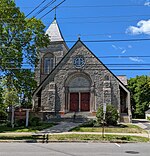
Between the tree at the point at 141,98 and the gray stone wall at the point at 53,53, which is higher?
the gray stone wall at the point at 53,53

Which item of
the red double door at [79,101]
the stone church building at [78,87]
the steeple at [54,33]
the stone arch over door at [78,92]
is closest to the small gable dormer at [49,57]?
the steeple at [54,33]

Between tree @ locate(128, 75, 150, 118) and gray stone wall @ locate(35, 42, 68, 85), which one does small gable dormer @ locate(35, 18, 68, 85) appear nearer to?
gray stone wall @ locate(35, 42, 68, 85)

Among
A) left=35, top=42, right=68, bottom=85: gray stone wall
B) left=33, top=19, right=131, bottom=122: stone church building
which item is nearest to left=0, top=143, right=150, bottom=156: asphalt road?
left=33, top=19, right=131, bottom=122: stone church building

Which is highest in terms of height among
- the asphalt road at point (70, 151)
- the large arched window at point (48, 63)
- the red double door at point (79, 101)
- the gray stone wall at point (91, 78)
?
the large arched window at point (48, 63)

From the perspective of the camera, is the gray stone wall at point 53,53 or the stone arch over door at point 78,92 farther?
the gray stone wall at point 53,53

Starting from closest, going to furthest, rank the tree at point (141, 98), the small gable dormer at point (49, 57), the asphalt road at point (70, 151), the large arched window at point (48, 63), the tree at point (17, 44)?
the asphalt road at point (70, 151), the tree at point (17, 44), the small gable dormer at point (49, 57), the large arched window at point (48, 63), the tree at point (141, 98)

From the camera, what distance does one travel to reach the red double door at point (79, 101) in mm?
31202

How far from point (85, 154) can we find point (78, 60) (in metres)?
21.6

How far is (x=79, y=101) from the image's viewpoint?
103 feet

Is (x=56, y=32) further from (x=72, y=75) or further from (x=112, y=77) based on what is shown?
(x=112, y=77)

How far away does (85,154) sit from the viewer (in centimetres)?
1032

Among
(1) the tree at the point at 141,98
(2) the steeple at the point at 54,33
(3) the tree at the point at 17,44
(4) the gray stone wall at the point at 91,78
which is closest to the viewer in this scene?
(3) the tree at the point at 17,44

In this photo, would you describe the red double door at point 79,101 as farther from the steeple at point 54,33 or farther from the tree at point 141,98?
the tree at point 141,98

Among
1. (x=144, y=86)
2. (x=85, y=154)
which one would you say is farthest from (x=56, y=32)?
(x=85, y=154)
